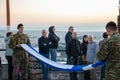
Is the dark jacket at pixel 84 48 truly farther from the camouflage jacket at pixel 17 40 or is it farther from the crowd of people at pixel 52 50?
the camouflage jacket at pixel 17 40

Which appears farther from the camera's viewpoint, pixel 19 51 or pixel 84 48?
pixel 84 48

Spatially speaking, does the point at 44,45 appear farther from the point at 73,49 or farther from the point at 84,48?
the point at 84,48

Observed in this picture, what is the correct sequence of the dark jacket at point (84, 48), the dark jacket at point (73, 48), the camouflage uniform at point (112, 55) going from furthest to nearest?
the dark jacket at point (84, 48) → the dark jacket at point (73, 48) → the camouflage uniform at point (112, 55)

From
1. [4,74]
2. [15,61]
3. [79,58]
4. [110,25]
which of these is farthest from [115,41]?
[4,74]

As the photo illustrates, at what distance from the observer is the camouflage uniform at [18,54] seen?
43.1 feet

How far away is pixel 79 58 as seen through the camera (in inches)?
578

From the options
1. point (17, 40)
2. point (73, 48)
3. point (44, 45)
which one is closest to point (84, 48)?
point (73, 48)

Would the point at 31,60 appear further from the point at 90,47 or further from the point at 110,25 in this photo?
the point at 110,25

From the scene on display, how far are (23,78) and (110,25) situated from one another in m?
6.10

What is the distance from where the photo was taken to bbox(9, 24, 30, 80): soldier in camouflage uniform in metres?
13.1

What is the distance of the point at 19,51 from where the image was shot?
43.4 ft

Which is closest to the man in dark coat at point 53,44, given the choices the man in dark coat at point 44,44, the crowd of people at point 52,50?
the crowd of people at point 52,50

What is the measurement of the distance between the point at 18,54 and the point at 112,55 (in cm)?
563

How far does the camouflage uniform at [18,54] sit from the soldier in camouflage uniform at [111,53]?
533 centimetres
